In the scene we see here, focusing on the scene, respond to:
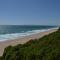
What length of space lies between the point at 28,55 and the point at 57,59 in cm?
118

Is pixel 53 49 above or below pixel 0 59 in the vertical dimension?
above

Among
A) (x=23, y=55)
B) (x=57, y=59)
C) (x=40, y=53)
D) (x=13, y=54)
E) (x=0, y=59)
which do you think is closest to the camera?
(x=57, y=59)

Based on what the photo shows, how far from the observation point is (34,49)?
6777 millimetres

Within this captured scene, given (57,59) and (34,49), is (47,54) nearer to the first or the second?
(57,59)

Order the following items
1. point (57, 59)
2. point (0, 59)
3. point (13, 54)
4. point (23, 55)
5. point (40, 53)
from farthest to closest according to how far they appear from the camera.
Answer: point (0, 59) → point (13, 54) → point (23, 55) → point (40, 53) → point (57, 59)

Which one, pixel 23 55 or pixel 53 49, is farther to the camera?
pixel 23 55

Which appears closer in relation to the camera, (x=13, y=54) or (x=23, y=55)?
(x=23, y=55)

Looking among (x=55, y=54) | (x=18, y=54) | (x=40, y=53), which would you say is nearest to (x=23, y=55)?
(x=18, y=54)

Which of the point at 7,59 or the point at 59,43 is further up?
the point at 59,43

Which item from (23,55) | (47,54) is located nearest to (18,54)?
(23,55)

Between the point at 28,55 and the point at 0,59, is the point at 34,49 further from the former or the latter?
the point at 0,59

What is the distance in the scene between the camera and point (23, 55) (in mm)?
6672

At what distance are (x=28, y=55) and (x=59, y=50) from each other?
1151mm

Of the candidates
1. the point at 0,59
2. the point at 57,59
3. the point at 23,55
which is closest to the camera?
the point at 57,59
